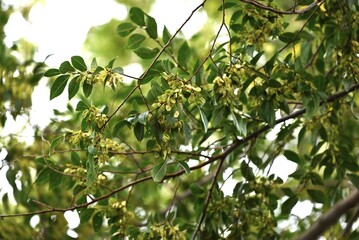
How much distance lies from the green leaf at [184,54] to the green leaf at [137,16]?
138 millimetres

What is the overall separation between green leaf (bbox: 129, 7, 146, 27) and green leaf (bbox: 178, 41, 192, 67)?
14 cm

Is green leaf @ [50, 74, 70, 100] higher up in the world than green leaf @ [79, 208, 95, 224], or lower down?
higher up

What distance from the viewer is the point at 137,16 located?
1.79 metres

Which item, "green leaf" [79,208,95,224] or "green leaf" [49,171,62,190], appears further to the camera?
"green leaf" [49,171,62,190]

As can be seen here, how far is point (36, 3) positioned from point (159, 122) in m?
1.92

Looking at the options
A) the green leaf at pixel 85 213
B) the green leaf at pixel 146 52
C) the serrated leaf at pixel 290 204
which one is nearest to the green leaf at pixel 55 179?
the green leaf at pixel 85 213

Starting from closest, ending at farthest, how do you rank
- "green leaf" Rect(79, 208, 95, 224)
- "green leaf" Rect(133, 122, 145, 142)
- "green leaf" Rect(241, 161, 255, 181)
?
1. "green leaf" Rect(133, 122, 145, 142)
2. "green leaf" Rect(79, 208, 95, 224)
3. "green leaf" Rect(241, 161, 255, 181)

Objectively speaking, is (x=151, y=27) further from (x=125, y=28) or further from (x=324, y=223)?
(x=324, y=223)

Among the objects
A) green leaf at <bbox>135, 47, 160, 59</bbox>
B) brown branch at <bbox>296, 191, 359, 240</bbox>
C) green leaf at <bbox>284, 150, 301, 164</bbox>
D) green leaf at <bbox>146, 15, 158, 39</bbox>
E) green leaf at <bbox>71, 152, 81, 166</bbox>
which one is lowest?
brown branch at <bbox>296, 191, 359, 240</bbox>

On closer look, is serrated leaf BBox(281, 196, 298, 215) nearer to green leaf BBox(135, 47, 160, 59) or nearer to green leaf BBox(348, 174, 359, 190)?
green leaf BBox(348, 174, 359, 190)

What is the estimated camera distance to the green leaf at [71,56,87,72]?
145 centimetres

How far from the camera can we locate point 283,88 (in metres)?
1.62

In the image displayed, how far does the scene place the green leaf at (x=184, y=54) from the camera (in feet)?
6.14

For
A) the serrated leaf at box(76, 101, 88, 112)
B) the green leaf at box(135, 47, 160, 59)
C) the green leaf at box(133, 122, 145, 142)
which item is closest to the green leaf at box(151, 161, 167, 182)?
the green leaf at box(133, 122, 145, 142)
